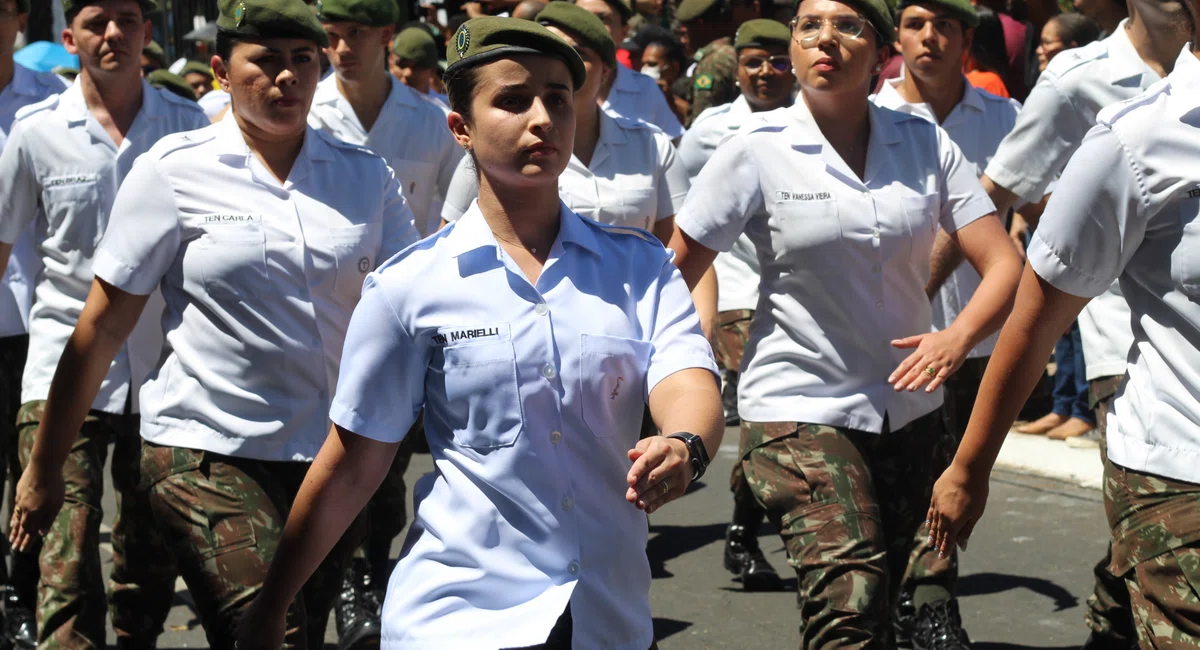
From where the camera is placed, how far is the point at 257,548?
15.2ft

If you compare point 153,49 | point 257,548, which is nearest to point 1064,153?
point 257,548

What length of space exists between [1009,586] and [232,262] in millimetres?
3809

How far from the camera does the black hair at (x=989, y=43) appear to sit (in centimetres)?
1002

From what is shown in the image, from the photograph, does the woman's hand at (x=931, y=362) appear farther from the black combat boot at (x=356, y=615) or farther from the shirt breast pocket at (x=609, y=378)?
the black combat boot at (x=356, y=615)

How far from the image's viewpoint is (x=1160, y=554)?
352cm

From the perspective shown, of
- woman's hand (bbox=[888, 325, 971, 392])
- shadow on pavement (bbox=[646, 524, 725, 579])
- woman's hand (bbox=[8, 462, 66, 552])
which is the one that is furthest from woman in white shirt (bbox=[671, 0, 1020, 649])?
shadow on pavement (bbox=[646, 524, 725, 579])

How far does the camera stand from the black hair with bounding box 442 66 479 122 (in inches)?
136

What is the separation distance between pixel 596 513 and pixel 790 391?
192 centimetres

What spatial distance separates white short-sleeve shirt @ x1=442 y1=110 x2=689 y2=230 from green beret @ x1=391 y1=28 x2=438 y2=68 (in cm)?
249

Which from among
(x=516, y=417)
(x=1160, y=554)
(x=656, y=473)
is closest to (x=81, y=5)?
(x=516, y=417)

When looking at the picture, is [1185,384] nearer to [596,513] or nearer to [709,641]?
[596,513]

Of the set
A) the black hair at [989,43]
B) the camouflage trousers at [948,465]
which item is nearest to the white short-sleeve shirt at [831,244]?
the camouflage trousers at [948,465]

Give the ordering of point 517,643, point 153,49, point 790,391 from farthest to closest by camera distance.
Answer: point 153,49
point 790,391
point 517,643

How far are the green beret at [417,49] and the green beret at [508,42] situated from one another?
5.89m
